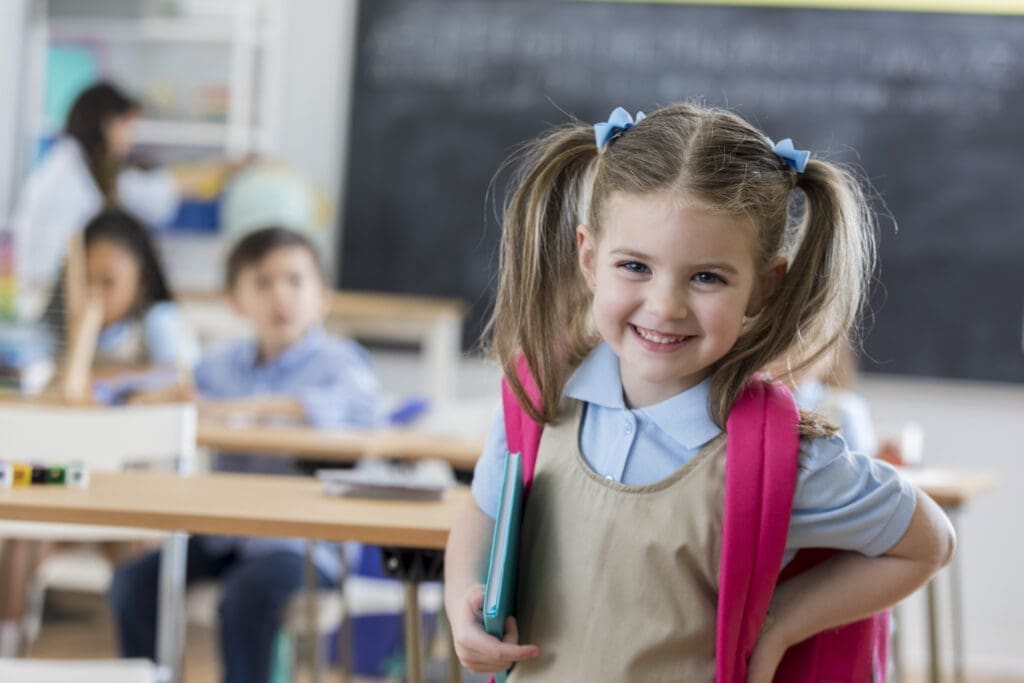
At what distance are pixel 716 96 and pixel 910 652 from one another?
202 centimetres

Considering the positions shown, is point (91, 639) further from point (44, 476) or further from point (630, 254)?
point (630, 254)

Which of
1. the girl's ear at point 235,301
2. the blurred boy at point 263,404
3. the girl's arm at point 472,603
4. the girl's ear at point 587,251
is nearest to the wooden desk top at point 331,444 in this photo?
the blurred boy at point 263,404

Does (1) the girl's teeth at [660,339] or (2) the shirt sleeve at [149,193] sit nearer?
(1) the girl's teeth at [660,339]

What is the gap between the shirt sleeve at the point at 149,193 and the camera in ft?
18.1

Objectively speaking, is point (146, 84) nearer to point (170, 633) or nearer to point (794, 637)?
point (170, 633)

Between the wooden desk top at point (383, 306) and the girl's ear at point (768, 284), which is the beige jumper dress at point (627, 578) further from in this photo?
the wooden desk top at point (383, 306)

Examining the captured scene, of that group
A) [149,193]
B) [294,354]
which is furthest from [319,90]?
[294,354]

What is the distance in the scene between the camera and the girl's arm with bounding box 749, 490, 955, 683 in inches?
49.9

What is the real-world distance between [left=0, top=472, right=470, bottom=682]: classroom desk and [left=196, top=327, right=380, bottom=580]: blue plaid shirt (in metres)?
1.24

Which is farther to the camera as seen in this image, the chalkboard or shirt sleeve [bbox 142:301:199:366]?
the chalkboard

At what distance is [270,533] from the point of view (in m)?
1.57

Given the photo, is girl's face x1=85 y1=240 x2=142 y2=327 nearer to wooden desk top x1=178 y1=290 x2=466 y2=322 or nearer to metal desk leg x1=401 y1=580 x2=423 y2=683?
wooden desk top x1=178 y1=290 x2=466 y2=322

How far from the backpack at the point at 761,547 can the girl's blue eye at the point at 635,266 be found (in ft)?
0.47

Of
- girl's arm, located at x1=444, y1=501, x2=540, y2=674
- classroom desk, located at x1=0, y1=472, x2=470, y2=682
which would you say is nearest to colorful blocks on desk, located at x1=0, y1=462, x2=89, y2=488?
classroom desk, located at x1=0, y1=472, x2=470, y2=682
